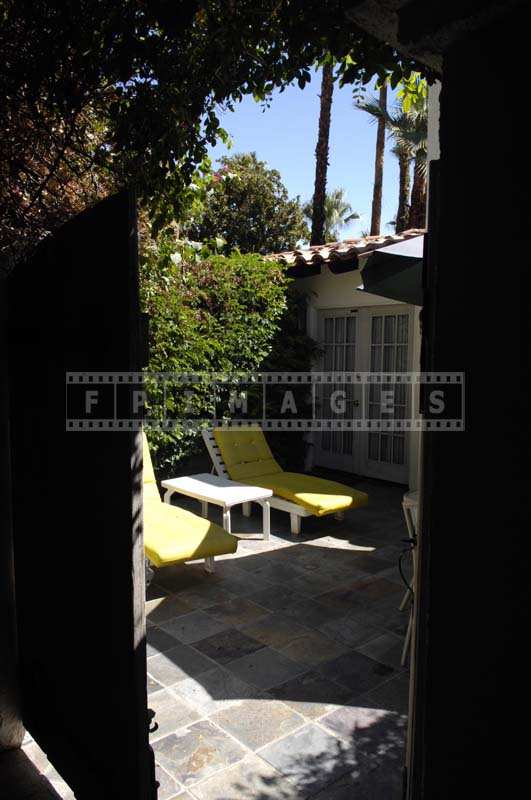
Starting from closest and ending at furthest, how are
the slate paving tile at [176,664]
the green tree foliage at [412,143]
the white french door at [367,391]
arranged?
the slate paving tile at [176,664]
the white french door at [367,391]
the green tree foliage at [412,143]

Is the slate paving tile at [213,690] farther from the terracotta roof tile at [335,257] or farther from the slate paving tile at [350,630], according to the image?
the terracotta roof tile at [335,257]

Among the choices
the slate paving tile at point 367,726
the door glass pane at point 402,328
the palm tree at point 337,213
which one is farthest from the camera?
the palm tree at point 337,213

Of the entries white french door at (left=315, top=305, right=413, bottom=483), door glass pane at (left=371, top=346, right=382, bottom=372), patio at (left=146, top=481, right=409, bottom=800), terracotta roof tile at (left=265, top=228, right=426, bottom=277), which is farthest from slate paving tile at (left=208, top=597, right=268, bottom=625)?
terracotta roof tile at (left=265, top=228, right=426, bottom=277)

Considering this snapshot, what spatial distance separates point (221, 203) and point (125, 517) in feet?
70.9

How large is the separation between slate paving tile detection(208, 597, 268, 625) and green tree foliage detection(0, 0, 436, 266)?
321 cm

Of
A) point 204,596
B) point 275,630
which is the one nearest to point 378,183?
point 204,596

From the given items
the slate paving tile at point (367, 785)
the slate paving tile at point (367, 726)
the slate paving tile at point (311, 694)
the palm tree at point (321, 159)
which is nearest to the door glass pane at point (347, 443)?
the slate paving tile at point (311, 694)

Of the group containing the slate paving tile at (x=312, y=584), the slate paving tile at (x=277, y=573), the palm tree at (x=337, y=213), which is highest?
the palm tree at (x=337, y=213)

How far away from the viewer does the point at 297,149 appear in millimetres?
20594

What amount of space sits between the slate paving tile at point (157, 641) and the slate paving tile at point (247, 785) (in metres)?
1.38

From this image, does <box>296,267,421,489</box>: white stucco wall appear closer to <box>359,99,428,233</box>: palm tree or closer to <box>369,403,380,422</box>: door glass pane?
<box>369,403,380,422</box>: door glass pane

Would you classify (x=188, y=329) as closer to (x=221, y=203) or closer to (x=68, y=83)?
(x=68, y=83)

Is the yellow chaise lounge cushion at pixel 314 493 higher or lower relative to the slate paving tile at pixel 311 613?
higher

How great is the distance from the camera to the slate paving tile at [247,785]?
9.45 feet
